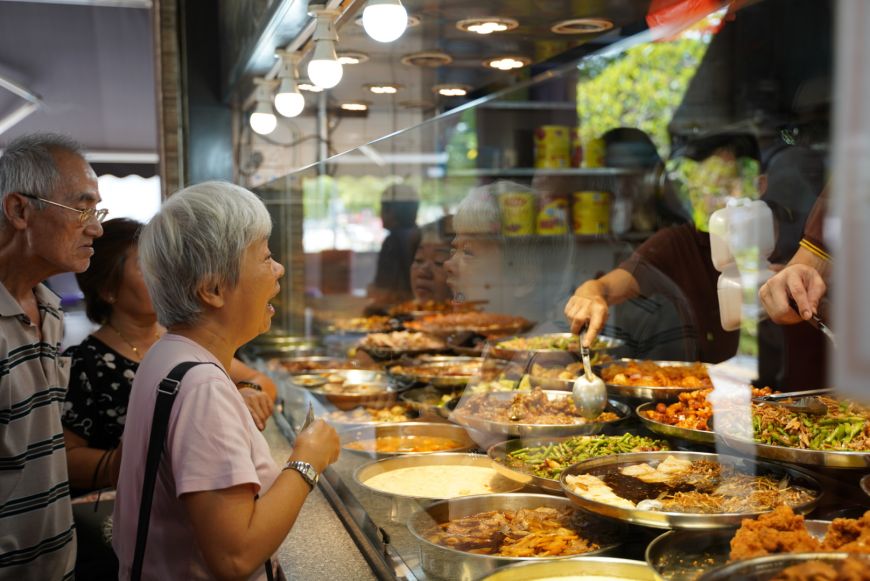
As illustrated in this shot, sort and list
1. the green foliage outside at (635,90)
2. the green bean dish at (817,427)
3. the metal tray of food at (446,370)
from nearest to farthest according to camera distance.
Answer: the green bean dish at (817,427) → the metal tray of food at (446,370) → the green foliage outside at (635,90)

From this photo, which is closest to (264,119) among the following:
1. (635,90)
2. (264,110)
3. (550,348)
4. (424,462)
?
(264,110)

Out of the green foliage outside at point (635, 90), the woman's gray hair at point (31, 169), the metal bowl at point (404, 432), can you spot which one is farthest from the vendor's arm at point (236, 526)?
the green foliage outside at point (635, 90)

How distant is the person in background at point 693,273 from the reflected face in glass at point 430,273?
863 mm

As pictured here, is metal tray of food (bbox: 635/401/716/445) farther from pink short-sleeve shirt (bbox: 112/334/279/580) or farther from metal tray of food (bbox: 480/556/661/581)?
pink short-sleeve shirt (bbox: 112/334/279/580)

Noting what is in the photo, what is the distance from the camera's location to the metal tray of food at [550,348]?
9.46 feet

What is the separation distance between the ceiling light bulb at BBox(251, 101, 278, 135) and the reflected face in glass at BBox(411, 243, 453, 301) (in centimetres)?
96

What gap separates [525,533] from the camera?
5.88 ft

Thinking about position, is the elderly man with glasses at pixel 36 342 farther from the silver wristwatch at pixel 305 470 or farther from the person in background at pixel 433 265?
the person in background at pixel 433 265

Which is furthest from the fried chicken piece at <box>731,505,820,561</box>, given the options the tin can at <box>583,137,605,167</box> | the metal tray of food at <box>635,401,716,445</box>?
the tin can at <box>583,137,605,167</box>

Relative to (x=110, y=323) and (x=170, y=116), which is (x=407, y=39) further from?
(x=170, y=116)

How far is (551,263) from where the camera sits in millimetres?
4441

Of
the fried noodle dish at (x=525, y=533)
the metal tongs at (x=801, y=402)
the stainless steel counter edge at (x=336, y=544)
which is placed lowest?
the stainless steel counter edge at (x=336, y=544)

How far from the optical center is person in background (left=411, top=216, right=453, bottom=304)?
401 centimetres

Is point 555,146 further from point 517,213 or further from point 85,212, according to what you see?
point 85,212
